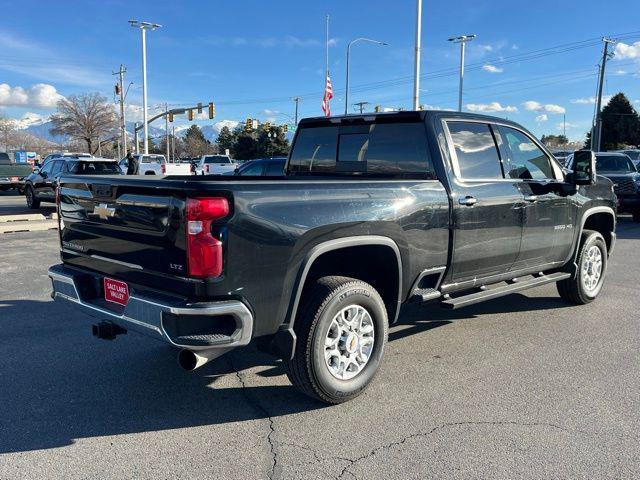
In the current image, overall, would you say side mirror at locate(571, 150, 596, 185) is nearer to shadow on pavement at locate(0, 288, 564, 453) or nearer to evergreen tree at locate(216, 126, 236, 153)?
shadow on pavement at locate(0, 288, 564, 453)

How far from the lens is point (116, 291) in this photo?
363cm

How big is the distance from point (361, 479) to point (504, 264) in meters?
2.81

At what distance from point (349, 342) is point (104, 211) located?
1.91 m

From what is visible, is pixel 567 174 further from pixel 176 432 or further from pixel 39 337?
pixel 39 337

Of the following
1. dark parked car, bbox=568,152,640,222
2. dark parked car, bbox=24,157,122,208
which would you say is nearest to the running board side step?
dark parked car, bbox=568,152,640,222

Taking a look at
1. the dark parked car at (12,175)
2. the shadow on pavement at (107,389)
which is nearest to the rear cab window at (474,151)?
the shadow on pavement at (107,389)

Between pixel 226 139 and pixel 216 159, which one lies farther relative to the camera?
pixel 226 139

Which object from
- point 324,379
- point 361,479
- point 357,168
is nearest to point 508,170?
point 357,168

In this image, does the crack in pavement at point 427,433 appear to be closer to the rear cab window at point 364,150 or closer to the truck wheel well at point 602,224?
the rear cab window at point 364,150

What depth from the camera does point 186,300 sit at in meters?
3.12

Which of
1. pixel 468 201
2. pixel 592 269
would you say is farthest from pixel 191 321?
pixel 592 269

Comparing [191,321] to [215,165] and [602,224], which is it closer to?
[602,224]

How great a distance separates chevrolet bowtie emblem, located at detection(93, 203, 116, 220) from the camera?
3.58 metres

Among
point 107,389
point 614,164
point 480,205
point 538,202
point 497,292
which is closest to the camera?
point 107,389
